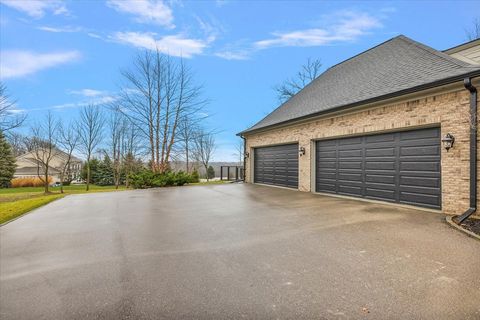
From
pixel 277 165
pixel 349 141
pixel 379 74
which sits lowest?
pixel 277 165

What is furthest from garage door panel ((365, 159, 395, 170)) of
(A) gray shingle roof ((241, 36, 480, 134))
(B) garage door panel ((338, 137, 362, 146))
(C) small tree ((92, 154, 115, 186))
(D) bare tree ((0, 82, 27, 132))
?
(C) small tree ((92, 154, 115, 186))

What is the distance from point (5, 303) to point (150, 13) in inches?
460

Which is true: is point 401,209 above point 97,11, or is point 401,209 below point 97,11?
below

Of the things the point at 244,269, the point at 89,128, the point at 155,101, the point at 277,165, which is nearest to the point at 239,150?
the point at 155,101

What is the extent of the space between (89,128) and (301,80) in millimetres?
20463

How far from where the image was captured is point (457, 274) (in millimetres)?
2846

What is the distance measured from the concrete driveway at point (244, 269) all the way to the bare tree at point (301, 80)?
18953 millimetres

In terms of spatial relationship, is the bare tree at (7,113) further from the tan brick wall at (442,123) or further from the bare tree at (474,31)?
the bare tree at (474,31)

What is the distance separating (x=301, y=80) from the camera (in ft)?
74.8

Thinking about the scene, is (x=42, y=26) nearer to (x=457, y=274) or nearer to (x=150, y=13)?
(x=150, y=13)

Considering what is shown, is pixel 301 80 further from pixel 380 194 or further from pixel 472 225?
pixel 472 225

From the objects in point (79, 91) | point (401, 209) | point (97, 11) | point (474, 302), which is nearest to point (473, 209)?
point (401, 209)

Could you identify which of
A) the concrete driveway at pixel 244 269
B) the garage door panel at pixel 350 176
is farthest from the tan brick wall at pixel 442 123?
the garage door panel at pixel 350 176

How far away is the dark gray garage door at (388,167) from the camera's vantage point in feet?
20.7
